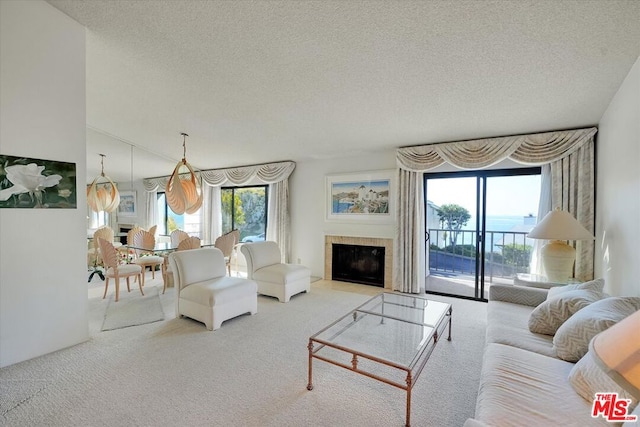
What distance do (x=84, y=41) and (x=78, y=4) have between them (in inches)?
13.7

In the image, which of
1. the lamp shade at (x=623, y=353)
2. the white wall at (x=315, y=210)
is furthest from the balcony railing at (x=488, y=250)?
the lamp shade at (x=623, y=353)

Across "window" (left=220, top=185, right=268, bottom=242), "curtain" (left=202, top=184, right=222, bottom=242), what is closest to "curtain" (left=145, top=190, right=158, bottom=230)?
"curtain" (left=202, top=184, right=222, bottom=242)

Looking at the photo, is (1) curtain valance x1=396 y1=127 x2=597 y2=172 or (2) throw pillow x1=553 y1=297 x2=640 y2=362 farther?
(1) curtain valance x1=396 y1=127 x2=597 y2=172

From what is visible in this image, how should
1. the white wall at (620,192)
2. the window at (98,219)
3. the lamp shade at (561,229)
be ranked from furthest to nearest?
1. the window at (98,219)
2. the lamp shade at (561,229)
3. the white wall at (620,192)

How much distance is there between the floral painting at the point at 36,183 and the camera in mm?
2152

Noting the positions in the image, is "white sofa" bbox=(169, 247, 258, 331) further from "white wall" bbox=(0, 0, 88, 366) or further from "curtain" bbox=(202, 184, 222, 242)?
"curtain" bbox=(202, 184, 222, 242)

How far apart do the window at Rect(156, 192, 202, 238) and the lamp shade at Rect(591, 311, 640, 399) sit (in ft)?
24.8

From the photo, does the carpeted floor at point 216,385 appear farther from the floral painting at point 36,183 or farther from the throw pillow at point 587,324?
the floral painting at point 36,183

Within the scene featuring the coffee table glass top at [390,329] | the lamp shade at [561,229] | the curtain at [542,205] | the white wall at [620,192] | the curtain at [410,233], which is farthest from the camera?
the curtain at [410,233]

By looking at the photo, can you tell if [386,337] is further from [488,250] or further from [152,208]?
[152,208]

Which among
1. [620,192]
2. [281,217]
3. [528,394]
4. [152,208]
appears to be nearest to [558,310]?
[528,394]

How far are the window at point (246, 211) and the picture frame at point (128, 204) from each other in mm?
3230

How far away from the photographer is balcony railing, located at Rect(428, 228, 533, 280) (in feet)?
13.7

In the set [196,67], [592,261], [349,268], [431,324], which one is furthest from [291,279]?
[592,261]
